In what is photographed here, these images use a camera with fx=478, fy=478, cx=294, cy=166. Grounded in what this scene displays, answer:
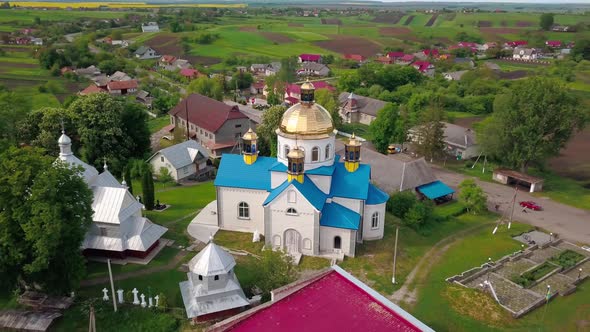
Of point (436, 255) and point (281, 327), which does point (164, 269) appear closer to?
point (281, 327)

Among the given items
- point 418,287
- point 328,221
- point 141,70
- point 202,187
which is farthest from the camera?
point 141,70

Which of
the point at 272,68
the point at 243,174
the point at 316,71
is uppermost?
the point at 243,174

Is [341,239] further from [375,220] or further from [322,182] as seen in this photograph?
[322,182]

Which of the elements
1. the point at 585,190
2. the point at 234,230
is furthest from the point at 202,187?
the point at 585,190

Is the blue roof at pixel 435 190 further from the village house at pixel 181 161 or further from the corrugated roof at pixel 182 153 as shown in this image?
the corrugated roof at pixel 182 153

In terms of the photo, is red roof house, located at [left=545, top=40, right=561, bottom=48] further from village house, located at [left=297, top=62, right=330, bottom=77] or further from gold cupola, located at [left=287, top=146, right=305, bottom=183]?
gold cupola, located at [left=287, top=146, right=305, bottom=183]

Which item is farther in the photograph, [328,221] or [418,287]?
[328,221]

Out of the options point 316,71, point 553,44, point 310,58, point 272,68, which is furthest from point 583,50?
point 272,68
